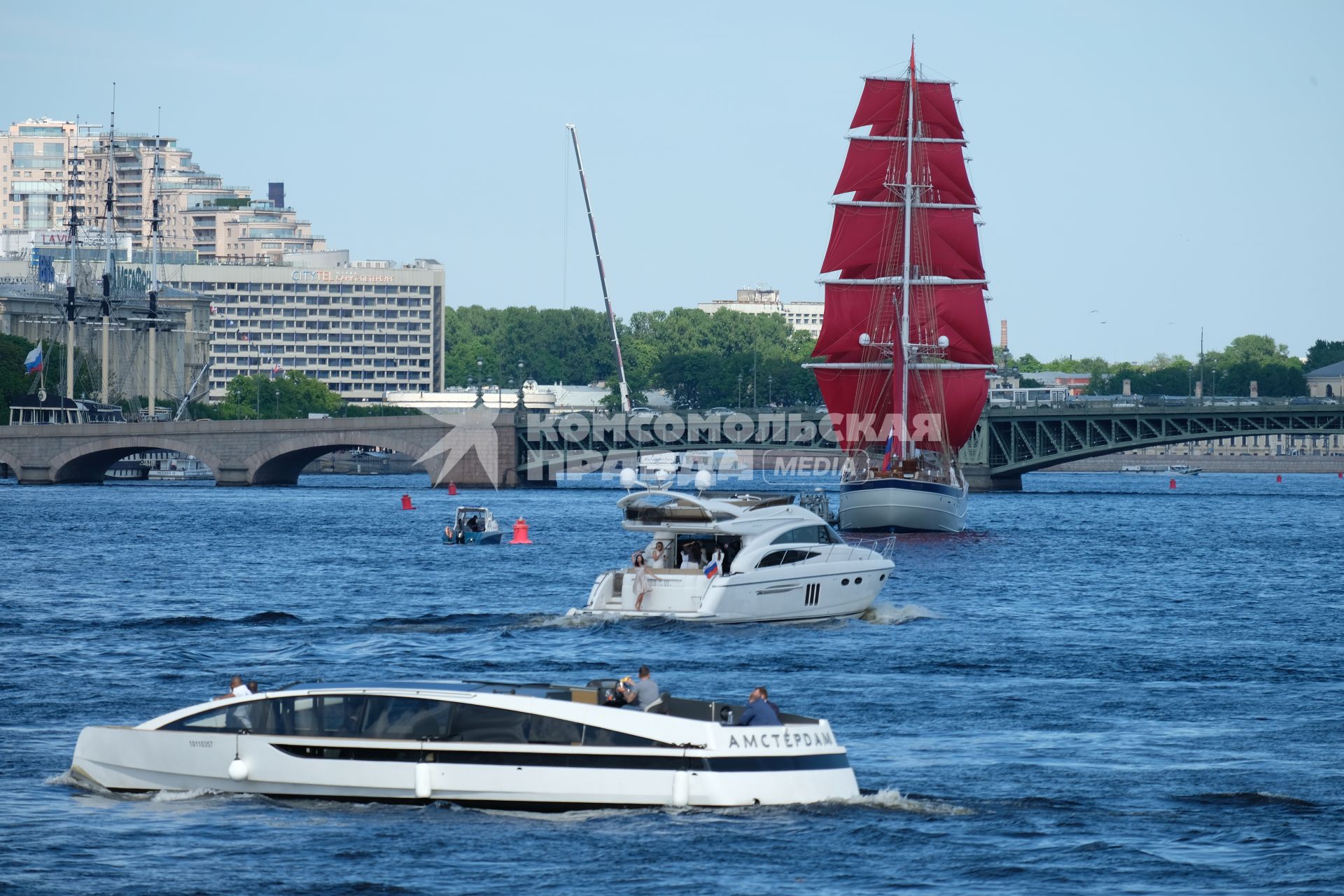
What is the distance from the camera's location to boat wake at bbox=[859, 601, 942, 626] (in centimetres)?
4812

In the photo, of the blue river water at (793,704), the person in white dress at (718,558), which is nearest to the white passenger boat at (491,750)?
the blue river water at (793,704)

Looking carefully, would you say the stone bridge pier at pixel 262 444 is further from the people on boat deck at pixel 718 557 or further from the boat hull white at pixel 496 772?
the boat hull white at pixel 496 772

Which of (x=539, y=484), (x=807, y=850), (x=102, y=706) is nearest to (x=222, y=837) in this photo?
(x=807, y=850)

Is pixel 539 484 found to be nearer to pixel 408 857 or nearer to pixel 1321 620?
pixel 1321 620

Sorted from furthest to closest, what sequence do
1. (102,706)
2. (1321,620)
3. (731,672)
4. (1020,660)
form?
(1321,620)
(1020,660)
(731,672)
(102,706)

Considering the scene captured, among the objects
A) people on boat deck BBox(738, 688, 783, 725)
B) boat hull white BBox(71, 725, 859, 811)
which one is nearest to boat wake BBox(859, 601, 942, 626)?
boat hull white BBox(71, 725, 859, 811)

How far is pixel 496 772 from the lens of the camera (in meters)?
25.0

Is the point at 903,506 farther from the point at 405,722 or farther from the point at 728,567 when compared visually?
the point at 405,722

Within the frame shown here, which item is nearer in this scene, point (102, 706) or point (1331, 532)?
point (102, 706)

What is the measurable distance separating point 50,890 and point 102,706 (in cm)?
1210

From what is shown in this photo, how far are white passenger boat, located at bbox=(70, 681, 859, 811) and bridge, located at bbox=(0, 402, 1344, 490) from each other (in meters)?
99.0

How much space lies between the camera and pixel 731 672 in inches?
1491

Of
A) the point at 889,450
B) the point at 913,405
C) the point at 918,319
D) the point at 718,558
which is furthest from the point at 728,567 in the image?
the point at 918,319

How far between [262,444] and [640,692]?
114m
